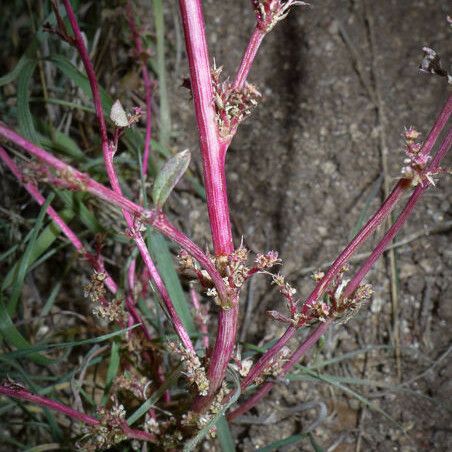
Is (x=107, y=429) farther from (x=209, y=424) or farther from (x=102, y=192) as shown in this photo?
(x=102, y=192)

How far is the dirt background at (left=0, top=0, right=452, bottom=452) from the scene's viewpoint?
4.48ft

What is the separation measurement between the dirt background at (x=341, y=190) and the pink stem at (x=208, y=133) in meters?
0.51

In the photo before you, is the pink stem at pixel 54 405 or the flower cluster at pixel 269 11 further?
the pink stem at pixel 54 405

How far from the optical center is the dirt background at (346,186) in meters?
1.37

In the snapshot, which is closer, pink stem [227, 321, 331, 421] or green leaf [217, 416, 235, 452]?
pink stem [227, 321, 331, 421]

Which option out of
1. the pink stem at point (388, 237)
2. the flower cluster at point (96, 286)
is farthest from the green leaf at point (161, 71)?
the pink stem at point (388, 237)

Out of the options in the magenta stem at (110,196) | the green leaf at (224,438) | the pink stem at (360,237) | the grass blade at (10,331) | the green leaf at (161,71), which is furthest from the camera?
the green leaf at (161,71)

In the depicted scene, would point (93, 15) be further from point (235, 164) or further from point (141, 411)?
point (141, 411)

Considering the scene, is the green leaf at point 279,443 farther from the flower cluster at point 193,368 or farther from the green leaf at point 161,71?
the green leaf at point 161,71

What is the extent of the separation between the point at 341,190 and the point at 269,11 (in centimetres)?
97

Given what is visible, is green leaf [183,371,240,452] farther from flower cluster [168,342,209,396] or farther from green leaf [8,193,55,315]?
green leaf [8,193,55,315]

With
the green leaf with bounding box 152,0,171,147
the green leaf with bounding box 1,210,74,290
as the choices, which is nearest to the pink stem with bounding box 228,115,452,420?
the green leaf with bounding box 1,210,74,290

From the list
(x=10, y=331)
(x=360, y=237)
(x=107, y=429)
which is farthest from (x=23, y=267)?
(x=360, y=237)

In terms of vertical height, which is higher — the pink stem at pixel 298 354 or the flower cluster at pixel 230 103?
the flower cluster at pixel 230 103
